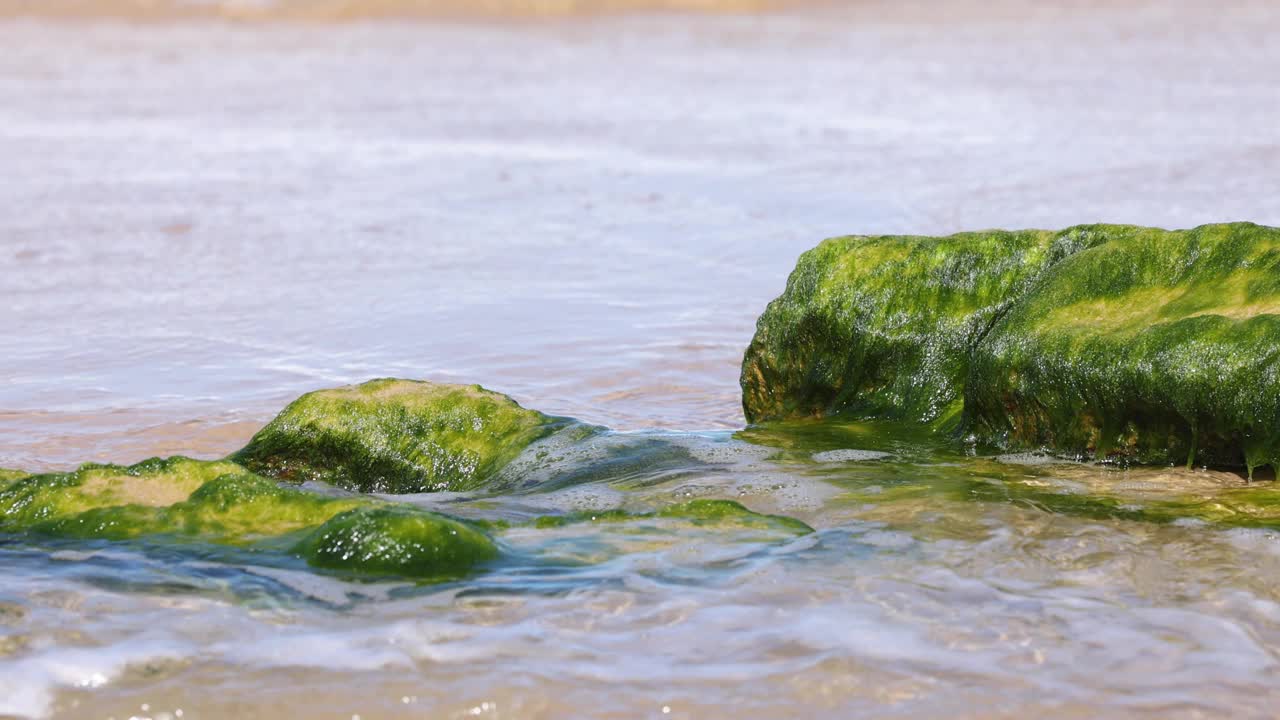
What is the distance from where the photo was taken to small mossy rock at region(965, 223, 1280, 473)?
419cm

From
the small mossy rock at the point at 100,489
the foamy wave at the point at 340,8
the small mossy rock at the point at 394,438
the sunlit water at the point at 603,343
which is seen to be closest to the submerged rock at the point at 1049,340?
the sunlit water at the point at 603,343

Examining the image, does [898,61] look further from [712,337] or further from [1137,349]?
[1137,349]

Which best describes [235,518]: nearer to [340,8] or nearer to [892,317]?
[892,317]

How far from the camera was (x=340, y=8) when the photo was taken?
25.7 meters

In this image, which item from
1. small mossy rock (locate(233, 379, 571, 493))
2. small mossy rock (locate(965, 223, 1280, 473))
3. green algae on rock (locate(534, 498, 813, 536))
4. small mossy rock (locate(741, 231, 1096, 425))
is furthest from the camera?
small mossy rock (locate(741, 231, 1096, 425))

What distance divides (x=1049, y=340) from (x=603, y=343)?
9.50 ft

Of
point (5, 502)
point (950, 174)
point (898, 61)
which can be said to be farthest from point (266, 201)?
point (898, 61)

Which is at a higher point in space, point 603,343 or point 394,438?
point 603,343

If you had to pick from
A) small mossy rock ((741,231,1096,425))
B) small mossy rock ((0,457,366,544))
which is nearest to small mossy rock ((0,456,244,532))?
small mossy rock ((0,457,366,544))

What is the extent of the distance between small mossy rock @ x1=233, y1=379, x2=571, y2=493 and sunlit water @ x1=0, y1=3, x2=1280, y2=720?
403 mm

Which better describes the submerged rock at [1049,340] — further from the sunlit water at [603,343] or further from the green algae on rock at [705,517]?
the green algae on rock at [705,517]

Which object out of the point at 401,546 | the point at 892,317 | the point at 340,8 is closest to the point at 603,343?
the point at 892,317

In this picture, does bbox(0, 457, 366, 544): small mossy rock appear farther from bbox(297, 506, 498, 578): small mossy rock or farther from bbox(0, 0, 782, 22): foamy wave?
bbox(0, 0, 782, 22): foamy wave

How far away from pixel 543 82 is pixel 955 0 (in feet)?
36.7
